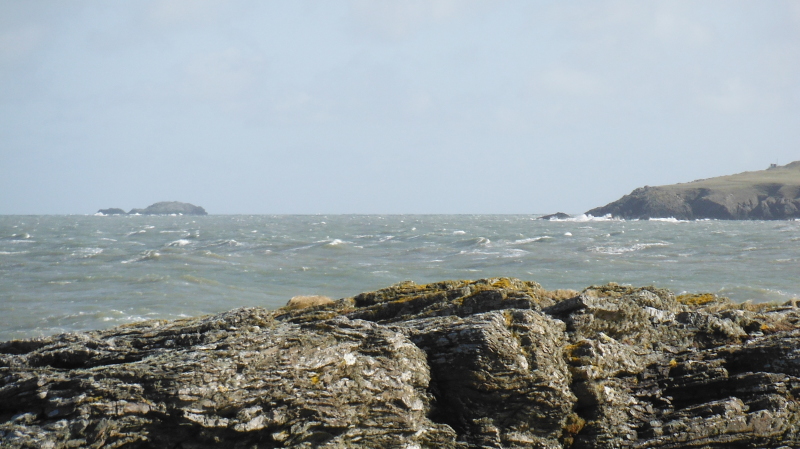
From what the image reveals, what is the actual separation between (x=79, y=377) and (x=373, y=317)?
4754 millimetres

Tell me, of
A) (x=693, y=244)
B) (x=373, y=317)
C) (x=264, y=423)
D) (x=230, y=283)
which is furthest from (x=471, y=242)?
(x=264, y=423)

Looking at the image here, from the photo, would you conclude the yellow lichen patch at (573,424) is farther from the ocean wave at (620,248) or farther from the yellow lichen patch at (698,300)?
the ocean wave at (620,248)

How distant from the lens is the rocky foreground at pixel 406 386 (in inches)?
210

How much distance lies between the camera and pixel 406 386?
6.30m

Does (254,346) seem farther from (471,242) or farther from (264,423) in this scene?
(471,242)

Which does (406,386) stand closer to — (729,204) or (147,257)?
(147,257)

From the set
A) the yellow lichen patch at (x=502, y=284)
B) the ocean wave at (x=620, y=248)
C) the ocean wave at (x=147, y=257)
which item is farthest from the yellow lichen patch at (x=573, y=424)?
the ocean wave at (x=147, y=257)

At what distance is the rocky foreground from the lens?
5.34 m

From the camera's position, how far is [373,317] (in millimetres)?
9367

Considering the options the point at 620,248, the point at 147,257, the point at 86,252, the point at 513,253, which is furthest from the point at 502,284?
the point at 86,252

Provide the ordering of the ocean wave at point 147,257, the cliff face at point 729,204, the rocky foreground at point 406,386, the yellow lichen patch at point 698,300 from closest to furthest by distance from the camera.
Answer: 1. the rocky foreground at point 406,386
2. the yellow lichen patch at point 698,300
3. the ocean wave at point 147,257
4. the cliff face at point 729,204

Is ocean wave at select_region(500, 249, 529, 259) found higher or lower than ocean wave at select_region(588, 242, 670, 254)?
lower

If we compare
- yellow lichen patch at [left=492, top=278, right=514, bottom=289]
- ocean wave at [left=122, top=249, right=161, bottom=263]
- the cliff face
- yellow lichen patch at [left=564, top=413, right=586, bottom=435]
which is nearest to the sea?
ocean wave at [left=122, top=249, right=161, bottom=263]

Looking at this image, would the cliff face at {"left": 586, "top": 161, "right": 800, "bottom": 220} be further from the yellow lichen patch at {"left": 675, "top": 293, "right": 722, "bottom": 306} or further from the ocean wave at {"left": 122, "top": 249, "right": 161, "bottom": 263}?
the yellow lichen patch at {"left": 675, "top": 293, "right": 722, "bottom": 306}
